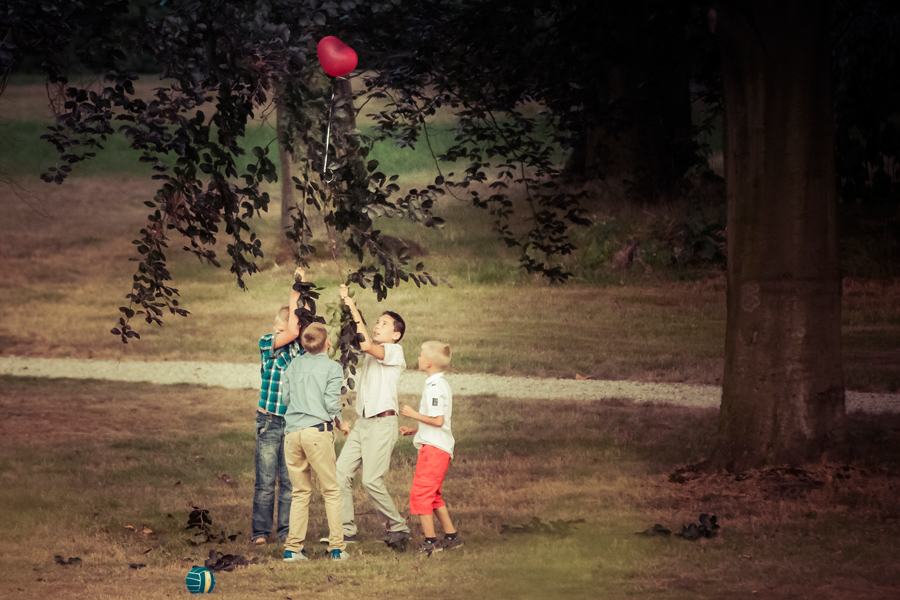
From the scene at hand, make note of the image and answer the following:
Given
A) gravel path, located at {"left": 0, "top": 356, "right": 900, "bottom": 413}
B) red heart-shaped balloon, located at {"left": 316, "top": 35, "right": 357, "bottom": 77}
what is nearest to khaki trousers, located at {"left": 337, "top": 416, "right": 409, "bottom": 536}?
red heart-shaped balloon, located at {"left": 316, "top": 35, "right": 357, "bottom": 77}

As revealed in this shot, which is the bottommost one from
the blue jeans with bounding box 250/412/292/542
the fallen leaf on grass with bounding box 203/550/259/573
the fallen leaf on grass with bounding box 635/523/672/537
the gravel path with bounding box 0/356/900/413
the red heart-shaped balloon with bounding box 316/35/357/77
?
the fallen leaf on grass with bounding box 203/550/259/573

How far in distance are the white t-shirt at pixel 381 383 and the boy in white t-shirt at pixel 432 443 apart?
0.20 m

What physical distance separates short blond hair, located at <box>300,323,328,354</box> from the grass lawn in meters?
1.28

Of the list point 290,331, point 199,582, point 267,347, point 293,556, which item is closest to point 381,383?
point 290,331

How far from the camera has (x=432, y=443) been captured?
632 cm

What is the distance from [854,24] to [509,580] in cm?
1370

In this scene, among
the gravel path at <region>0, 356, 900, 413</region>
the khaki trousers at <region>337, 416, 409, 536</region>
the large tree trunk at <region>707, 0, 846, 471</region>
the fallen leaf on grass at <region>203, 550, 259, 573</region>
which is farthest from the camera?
the gravel path at <region>0, 356, 900, 413</region>

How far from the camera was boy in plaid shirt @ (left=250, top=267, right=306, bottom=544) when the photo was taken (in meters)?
6.52

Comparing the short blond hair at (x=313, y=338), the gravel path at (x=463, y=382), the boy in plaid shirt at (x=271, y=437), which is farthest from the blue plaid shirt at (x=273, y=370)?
the gravel path at (x=463, y=382)

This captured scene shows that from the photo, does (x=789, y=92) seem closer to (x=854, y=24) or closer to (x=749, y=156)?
(x=749, y=156)

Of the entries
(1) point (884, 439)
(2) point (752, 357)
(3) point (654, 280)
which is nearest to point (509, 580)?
(2) point (752, 357)

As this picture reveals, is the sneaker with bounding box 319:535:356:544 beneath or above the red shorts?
beneath

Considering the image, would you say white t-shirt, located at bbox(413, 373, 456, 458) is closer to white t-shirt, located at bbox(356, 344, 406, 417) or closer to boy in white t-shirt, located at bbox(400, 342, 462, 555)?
boy in white t-shirt, located at bbox(400, 342, 462, 555)

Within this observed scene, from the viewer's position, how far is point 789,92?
7949 mm
